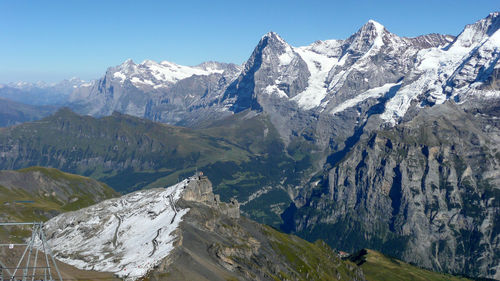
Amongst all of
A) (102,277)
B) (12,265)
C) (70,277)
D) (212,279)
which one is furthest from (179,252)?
(12,265)

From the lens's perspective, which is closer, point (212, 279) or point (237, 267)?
point (212, 279)

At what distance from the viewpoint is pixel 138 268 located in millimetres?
168750

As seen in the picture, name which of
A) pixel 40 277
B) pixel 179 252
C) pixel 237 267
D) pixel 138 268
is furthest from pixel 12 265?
pixel 237 267

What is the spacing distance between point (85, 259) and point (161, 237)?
3153cm

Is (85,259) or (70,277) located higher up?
(70,277)

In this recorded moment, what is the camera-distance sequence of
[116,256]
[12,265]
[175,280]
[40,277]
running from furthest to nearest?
[116,256] < [175,280] < [12,265] < [40,277]

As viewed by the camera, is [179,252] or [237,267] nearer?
[179,252]

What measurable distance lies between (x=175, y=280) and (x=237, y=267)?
43551mm

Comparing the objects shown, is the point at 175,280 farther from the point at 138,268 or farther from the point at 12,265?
the point at 12,265

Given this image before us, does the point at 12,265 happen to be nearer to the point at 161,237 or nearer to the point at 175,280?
the point at 175,280

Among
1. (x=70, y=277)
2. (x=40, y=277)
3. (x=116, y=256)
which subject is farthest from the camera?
(x=116, y=256)

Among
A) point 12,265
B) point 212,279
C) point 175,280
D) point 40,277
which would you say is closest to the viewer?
point 40,277

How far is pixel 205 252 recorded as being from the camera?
198 meters

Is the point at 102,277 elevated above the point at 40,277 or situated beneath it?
situated beneath
